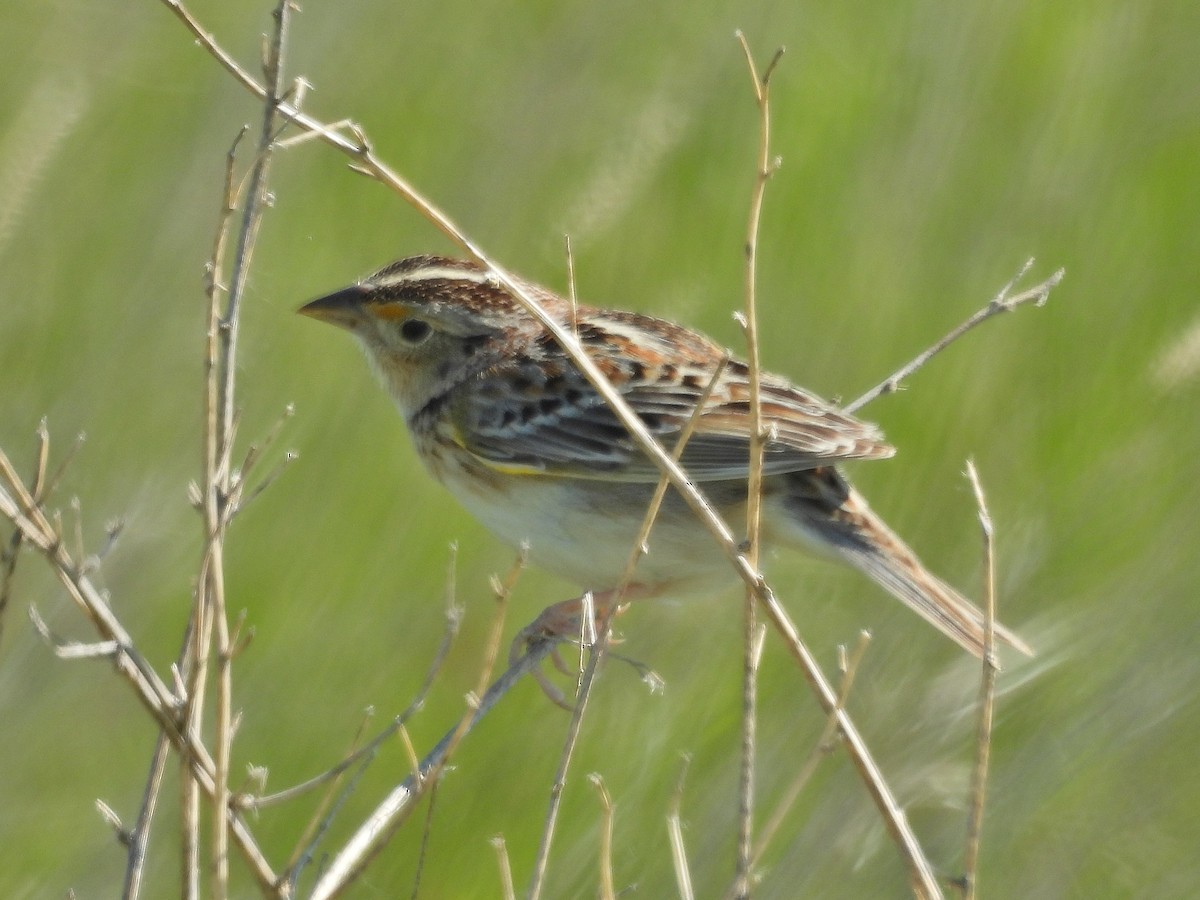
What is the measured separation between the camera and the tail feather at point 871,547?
3562 mm

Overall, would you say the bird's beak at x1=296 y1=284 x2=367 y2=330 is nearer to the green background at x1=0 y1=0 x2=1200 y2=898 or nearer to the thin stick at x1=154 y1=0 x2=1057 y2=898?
the green background at x1=0 y1=0 x2=1200 y2=898

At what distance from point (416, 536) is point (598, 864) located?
1.33 metres

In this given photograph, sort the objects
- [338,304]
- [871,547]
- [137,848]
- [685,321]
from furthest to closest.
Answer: [338,304] → [685,321] → [871,547] → [137,848]

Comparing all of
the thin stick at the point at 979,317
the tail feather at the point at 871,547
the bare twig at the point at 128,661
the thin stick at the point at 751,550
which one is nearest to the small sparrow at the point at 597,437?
the tail feather at the point at 871,547

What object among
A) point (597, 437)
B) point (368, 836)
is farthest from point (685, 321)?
point (368, 836)

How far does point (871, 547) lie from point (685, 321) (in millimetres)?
707

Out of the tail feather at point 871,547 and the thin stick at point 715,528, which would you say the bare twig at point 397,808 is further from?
the tail feather at point 871,547

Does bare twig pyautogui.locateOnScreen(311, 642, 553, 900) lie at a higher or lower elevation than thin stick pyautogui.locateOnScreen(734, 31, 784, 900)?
lower

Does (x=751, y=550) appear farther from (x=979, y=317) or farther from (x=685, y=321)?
(x=685, y=321)

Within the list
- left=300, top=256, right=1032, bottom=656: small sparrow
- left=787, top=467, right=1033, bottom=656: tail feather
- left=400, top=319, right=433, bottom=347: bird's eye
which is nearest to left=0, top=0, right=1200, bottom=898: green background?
left=787, top=467, right=1033, bottom=656: tail feather

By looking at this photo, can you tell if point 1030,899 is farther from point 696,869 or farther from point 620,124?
point 620,124

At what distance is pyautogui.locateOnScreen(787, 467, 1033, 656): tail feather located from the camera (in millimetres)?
3562

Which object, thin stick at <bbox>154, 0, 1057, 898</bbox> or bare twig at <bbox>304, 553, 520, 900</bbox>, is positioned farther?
bare twig at <bbox>304, 553, 520, 900</bbox>

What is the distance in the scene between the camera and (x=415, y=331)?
4309 mm
